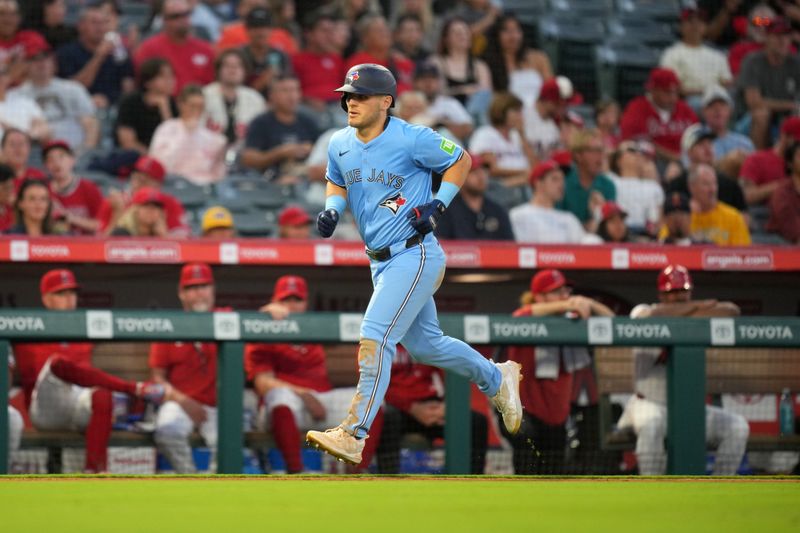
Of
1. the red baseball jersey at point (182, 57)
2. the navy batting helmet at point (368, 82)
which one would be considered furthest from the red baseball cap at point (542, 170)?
the navy batting helmet at point (368, 82)

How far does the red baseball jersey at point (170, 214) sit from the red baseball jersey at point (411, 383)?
6.69ft

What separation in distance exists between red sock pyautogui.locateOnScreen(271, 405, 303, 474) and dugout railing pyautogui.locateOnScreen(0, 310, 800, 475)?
9.4 inches

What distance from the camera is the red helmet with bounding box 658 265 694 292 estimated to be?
7719mm

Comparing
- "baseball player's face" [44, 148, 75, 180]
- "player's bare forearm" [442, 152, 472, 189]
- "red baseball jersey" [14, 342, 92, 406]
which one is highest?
"baseball player's face" [44, 148, 75, 180]

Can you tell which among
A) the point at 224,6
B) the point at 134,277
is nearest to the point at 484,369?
the point at 134,277

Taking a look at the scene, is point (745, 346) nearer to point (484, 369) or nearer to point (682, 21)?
point (484, 369)

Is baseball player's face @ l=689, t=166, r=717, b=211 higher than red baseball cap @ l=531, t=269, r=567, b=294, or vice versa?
baseball player's face @ l=689, t=166, r=717, b=211

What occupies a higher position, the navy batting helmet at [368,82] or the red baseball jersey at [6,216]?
the navy batting helmet at [368,82]

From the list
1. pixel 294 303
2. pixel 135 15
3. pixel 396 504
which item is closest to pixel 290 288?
pixel 294 303

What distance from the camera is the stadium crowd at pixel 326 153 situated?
7242 millimetres

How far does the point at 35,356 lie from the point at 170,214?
186 cm

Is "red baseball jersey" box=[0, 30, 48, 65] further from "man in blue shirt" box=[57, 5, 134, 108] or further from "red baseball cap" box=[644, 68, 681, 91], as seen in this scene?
"red baseball cap" box=[644, 68, 681, 91]

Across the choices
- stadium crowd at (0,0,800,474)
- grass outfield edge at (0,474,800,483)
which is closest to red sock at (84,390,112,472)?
stadium crowd at (0,0,800,474)

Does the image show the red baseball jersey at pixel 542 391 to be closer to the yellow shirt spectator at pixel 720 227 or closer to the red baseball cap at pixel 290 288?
the red baseball cap at pixel 290 288
